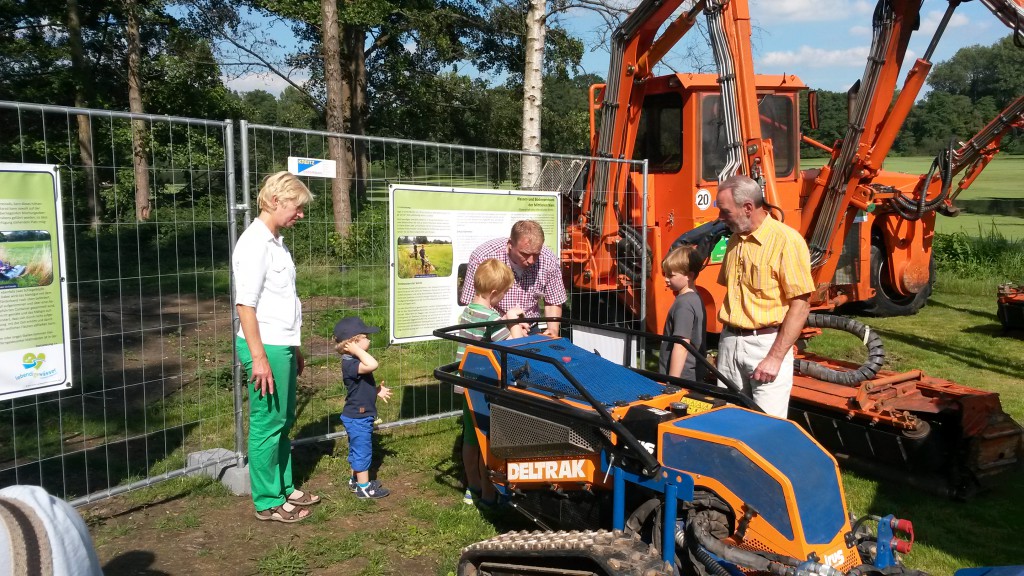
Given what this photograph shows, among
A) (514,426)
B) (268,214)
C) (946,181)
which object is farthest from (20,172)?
(946,181)

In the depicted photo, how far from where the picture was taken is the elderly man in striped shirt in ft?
13.4

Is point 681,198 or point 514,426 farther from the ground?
point 681,198

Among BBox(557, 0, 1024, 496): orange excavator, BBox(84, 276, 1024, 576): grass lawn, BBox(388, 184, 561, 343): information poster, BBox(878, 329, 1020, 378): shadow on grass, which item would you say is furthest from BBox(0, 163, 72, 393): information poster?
BBox(878, 329, 1020, 378): shadow on grass

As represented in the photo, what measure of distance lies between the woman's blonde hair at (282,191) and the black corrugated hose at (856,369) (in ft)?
11.8

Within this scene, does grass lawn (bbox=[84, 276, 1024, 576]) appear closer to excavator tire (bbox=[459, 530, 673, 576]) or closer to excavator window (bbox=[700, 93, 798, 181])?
excavator tire (bbox=[459, 530, 673, 576])

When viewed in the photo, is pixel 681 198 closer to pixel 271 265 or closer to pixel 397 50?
pixel 271 265

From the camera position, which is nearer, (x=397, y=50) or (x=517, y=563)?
(x=517, y=563)

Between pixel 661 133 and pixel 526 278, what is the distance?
3.80 metres

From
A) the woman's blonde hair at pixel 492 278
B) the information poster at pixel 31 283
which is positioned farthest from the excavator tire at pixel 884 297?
the information poster at pixel 31 283

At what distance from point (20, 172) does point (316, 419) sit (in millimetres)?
3167

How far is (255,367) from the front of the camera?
4152 mm

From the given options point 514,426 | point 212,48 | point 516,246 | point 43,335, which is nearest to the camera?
point 514,426

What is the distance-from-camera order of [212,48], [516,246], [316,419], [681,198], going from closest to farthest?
1. [516,246]
2. [316,419]
3. [681,198]
4. [212,48]

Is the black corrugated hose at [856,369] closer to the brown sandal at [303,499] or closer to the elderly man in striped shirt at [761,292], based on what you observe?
the elderly man in striped shirt at [761,292]
